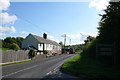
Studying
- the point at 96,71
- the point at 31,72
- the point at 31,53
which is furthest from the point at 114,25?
the point at 31,53

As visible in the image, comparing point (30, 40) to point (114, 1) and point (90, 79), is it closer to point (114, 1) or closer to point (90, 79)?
point (114, 1)

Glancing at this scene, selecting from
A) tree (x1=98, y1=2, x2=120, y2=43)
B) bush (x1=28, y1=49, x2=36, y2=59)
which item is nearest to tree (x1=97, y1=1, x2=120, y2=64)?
tree (x1=98, y1=2, x2=120, y2=43)

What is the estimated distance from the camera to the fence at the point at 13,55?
4555 cm

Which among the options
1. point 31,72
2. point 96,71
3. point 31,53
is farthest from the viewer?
point 31,53

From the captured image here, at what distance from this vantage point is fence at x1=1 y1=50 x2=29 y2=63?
45.5m

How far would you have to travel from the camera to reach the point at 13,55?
50.8 m

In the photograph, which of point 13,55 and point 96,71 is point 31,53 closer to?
point 13,55

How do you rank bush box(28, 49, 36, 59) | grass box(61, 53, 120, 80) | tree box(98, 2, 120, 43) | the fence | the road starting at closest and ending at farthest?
grass box(61, 53, 120, 80) → the road → tree box(98, 2, 120, 43) → the fence → bush box(28, 49, 36, 59)

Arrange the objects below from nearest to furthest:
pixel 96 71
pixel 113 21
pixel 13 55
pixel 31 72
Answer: pixel 96 71 < pixel 31 72 < pixel 113 21 < pixel 13 55

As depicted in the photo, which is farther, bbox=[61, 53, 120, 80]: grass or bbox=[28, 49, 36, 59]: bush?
bbox=[28, 49, 36, 59]: bush

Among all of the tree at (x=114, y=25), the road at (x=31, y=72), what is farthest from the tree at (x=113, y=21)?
the road at (x=31, y=72)

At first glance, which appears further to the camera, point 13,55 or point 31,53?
point 31,53

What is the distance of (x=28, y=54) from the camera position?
64188 millimetres

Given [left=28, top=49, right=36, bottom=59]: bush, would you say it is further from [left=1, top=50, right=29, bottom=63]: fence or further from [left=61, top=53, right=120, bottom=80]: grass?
[left=61, top=53, right=120, bottom=80]: grass
